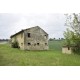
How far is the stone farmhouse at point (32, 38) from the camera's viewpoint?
33.8 ft

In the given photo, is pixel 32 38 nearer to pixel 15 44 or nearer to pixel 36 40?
pixel 36 40

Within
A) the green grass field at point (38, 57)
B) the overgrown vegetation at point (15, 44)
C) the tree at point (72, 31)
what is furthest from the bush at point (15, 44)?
the tree at point (72, 31)

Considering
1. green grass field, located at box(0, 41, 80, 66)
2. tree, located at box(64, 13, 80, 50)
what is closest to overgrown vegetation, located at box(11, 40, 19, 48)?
green grass field, located at box(0, 41, 80, 66)

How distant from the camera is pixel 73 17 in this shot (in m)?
10.4

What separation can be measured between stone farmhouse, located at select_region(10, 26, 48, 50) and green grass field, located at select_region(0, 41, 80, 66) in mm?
181

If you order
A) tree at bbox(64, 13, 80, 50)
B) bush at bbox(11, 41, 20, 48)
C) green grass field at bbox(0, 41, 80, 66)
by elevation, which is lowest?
green grass field at bbox(0, 41, 80, 66)

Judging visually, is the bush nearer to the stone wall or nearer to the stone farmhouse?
the stone farmhouse

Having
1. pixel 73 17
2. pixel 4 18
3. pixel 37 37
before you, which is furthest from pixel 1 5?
pixel 73 17

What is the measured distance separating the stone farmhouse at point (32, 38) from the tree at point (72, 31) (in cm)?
67

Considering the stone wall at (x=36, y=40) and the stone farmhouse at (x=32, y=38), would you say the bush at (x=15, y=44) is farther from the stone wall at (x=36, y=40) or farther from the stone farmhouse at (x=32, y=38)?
the stone wall at (x=36, y=40)

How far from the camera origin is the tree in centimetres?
1036
